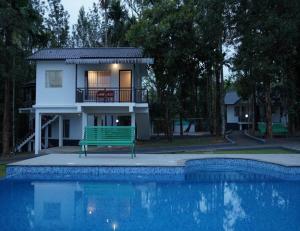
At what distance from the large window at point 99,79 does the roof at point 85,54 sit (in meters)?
1.27

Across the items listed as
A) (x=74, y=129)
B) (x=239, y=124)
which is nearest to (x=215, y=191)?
(x=74, y=129)

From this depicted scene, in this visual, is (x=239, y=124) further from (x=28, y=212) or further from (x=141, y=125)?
(x=28, y=212)

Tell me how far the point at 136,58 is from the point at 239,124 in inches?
1139

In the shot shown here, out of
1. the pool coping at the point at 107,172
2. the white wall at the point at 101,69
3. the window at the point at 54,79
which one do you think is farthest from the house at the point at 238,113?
the pool coping at the point at 107,172

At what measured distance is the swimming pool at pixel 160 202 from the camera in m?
8.03

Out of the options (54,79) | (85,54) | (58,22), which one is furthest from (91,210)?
(58,22)

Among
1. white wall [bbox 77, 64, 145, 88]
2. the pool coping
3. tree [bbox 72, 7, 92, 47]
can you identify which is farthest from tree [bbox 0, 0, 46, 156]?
tree [bbox 72, 7, 92, 47]

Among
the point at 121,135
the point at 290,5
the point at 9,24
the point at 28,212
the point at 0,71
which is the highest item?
the point at 290,5

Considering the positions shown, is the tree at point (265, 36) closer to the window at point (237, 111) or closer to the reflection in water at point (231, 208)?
the reflection in water at point (231, 208)

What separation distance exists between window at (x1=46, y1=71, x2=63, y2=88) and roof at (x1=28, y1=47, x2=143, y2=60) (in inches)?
40.5

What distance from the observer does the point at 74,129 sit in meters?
30.9

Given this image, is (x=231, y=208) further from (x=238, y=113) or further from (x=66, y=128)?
(x=238, y=113)

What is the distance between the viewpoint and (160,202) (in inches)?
405

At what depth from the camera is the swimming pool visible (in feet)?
26.3
